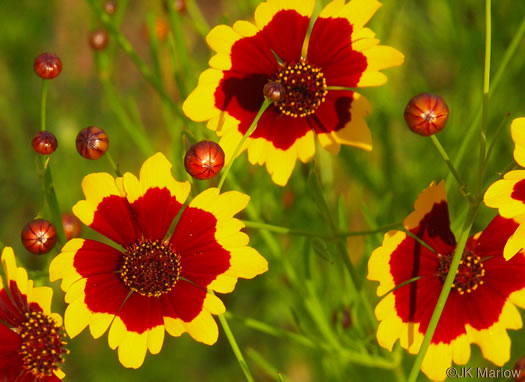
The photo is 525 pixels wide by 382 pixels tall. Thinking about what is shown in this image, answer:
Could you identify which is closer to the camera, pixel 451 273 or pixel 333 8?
pixel 451 273

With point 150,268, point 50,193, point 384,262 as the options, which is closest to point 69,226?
point 50,193

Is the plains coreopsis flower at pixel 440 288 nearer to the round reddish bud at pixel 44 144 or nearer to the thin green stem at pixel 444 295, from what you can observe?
the thin green stem at pixel 444 295

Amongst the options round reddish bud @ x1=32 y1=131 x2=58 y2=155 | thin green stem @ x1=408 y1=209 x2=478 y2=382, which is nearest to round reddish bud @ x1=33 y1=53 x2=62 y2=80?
round reddish bud @ x1=32 y1=131 x2=58 y2=155

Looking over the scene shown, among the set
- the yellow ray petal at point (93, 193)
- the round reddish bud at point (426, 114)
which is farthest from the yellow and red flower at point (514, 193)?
the yellow ray petal at point (93, 193)

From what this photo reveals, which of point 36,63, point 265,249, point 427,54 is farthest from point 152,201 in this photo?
point 427,54

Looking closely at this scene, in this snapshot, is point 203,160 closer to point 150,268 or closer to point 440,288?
point 150,268

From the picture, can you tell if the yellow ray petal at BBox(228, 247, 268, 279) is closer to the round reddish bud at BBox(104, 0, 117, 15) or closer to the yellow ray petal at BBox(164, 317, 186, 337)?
the yellow ray petal at BBox(164, 317, 186, 337)
